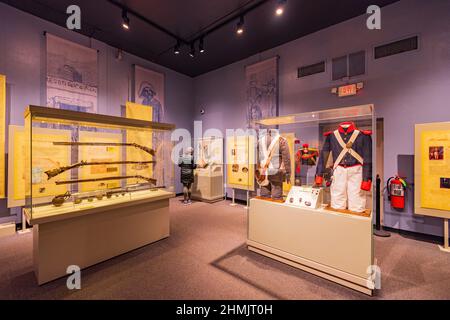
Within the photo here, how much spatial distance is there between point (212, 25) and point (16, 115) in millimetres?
4450

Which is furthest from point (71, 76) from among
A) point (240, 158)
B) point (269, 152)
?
point (269, 152)

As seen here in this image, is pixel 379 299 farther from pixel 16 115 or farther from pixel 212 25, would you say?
pixel 16 115

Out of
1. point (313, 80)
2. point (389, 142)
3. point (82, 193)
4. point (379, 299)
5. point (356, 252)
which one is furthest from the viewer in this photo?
point (313, 80)

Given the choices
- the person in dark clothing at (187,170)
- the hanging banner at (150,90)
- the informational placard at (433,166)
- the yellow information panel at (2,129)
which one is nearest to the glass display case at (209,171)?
the person in dark clothing at (187,170)

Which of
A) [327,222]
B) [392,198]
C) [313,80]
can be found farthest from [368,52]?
[327,222]

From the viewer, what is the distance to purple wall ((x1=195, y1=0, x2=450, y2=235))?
333 cm

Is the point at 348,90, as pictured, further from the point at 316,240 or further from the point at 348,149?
the point at 316,240

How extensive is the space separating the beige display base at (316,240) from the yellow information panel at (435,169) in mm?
2091

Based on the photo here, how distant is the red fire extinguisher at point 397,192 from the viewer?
3.51m

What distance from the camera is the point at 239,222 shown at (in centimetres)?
425

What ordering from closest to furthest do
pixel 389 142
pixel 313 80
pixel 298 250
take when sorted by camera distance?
pixel 298 250, pixel 389 142, pixel 313 80

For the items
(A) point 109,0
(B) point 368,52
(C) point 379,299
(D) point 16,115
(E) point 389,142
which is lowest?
(C) point 379,299

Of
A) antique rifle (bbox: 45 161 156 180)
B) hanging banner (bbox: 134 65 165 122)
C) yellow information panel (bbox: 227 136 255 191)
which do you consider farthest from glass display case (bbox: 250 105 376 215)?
hanging banner (bbox: 134 65 165 122)

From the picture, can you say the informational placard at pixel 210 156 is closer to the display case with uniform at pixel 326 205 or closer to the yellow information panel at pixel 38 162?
the display case with uniform at pixel 326 205
